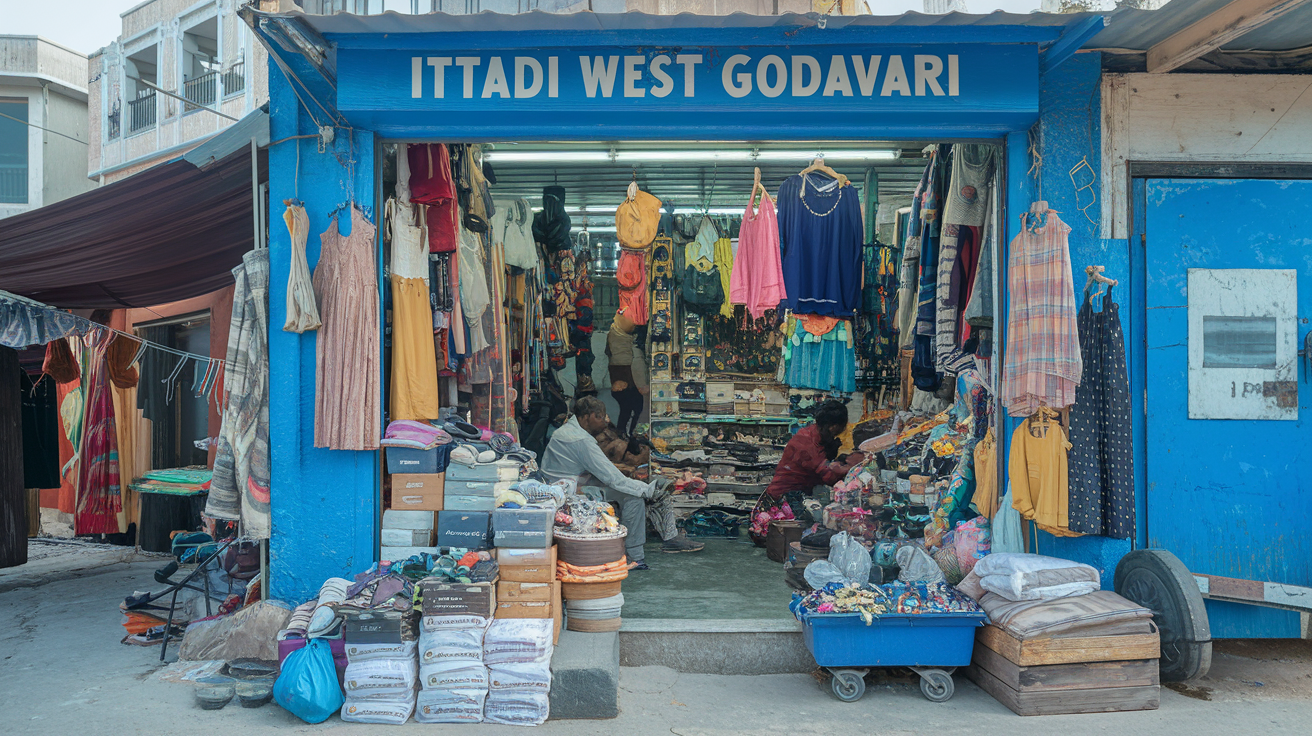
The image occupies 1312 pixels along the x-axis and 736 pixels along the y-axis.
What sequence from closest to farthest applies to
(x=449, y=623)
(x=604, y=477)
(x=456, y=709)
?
(x=456, y=709) → (x=449, y=623) → (x=604, y=477)

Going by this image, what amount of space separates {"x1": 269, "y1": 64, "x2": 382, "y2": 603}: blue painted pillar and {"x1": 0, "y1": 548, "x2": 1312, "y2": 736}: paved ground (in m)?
0.90

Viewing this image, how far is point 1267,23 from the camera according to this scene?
4.73 metres

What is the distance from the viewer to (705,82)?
5.05m

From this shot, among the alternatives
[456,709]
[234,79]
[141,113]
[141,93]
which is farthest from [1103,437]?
[141,93]

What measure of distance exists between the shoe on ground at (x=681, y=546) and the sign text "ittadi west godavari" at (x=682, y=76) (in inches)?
173

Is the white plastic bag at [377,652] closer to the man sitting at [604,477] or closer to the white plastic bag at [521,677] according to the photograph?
the white plastic bag at [521,677]

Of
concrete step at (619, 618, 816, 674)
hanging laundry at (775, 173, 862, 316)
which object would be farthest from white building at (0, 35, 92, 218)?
concrete step at (619, 618, 816, 674)

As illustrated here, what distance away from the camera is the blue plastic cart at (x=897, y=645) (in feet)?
15.3

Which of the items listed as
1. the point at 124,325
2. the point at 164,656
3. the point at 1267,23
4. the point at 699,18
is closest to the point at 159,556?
the point at 124,325

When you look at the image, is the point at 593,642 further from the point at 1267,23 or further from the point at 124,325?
the point at 124,325

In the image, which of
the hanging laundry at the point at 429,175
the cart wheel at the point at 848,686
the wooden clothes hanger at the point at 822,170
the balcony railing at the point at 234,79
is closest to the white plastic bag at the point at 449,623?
the cart wheel at the point at 848,686

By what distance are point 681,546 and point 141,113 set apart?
15.7m

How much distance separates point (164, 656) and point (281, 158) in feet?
10.8

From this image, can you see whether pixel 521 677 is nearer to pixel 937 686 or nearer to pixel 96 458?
pixel 937 686
